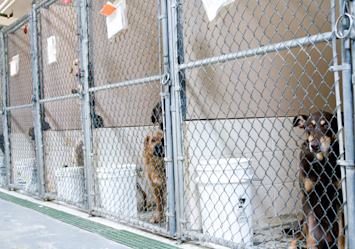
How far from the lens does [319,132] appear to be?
1961mm

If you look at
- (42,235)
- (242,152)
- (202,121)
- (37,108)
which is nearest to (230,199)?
(242,152)

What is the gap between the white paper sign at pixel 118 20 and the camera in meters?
Answer: 2.70

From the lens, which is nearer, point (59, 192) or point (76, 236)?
point (76, 236)

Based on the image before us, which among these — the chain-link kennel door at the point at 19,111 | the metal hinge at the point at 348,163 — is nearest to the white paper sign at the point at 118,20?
the metal hinge at the point at 348,163

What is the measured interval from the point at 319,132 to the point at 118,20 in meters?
1.87

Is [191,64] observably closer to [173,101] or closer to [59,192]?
[173,101]

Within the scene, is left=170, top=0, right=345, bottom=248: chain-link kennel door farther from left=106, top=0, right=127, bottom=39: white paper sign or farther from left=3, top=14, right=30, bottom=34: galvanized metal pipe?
left=3, top=14, right=30, bottom=34: galvanized metal pipe

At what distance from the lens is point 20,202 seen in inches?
151

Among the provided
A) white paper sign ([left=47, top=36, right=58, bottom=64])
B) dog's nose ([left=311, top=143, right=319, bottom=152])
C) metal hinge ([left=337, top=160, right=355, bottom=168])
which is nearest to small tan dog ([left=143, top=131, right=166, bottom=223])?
dog's nose ([left=311, top=143, right=319, bottom=152])

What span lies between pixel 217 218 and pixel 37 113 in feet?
9.32

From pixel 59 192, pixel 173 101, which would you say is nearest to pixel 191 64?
pixel 173 101

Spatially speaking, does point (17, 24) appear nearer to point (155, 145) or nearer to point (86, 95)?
point (86, 95)

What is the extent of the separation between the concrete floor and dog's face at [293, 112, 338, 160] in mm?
1413

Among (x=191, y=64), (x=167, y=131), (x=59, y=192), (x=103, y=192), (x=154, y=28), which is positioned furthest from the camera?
(x=59, y=192)
